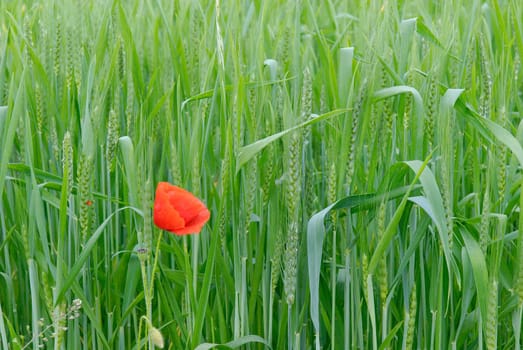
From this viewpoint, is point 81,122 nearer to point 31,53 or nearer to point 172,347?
point 31,53

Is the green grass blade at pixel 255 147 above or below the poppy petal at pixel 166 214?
above

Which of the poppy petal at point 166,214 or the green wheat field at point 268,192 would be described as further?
the green wheat field at point 268,192

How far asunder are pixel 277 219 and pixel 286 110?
180mm

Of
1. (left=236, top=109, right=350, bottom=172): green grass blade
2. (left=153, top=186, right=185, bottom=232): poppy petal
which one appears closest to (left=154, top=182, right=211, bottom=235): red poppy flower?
(left=153, top=186, right=185, bottom=232): poppy petal

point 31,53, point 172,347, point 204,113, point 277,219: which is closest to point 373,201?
point 277,219

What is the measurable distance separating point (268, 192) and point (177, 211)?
242mm

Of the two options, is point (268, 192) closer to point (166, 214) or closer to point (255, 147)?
point (255, 147)

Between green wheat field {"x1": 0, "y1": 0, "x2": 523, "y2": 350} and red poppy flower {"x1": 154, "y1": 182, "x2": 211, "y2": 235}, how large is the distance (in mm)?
21

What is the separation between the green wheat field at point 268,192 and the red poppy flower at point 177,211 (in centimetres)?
2

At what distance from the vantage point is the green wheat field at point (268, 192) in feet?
4.25

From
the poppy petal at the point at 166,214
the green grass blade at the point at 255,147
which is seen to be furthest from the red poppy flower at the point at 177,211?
the green grass blade at the point at 255,147

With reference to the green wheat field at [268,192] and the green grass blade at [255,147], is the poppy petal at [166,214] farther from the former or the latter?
the green grass blade at [255,147]

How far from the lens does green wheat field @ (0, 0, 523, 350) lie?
130cm

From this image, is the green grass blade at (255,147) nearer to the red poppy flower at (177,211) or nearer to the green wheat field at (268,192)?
the green wheat field at (268,192)
